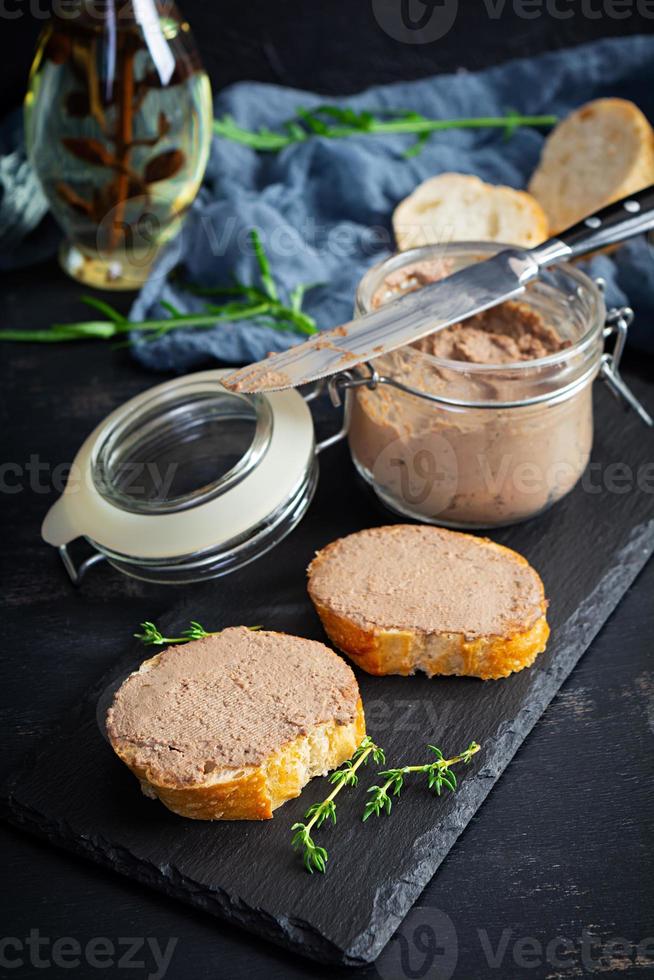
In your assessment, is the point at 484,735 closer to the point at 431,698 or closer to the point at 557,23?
the point at 431,698

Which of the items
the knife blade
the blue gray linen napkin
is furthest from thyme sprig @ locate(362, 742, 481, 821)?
the blue gray linen napkin

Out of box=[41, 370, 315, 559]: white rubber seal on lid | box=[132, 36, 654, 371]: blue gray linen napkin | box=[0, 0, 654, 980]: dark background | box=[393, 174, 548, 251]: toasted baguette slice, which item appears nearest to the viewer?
box=[0, 0, 654, 980]: dark background

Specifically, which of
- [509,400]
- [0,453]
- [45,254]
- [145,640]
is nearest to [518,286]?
[509,400]

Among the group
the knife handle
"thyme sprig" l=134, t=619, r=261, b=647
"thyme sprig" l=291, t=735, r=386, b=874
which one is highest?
the knife handle

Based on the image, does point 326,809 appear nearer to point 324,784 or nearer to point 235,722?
point 324,784

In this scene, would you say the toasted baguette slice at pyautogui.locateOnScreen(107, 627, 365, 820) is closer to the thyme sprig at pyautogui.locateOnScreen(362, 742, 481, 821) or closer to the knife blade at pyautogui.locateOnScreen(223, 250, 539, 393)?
the thyme sprig at pyautogui.locateOnScreen(362, 742, 481, 821)

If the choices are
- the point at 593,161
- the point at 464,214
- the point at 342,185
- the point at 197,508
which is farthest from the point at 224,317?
the point at 593,161

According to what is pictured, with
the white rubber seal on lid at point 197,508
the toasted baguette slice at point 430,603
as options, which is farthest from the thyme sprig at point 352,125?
the toasted baguette slice at point 430,603
